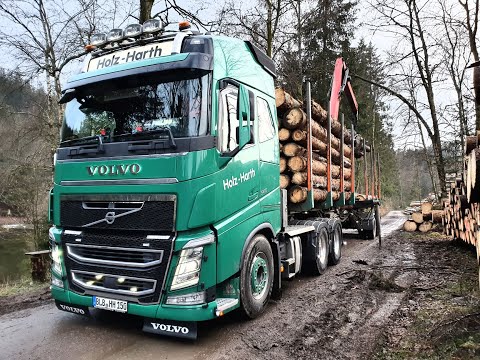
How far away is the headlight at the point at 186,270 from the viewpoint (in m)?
3.61

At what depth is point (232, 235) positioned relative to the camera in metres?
4.09

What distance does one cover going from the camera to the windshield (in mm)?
3848

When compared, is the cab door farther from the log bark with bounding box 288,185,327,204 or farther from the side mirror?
the log bark with bounding box 288,185,327,204

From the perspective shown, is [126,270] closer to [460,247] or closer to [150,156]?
[150,156]

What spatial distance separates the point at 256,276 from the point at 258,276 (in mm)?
105

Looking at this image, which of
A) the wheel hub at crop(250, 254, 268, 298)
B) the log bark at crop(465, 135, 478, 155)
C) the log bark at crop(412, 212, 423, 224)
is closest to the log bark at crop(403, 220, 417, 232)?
the log bark at crop(412, 212, 423, 224)

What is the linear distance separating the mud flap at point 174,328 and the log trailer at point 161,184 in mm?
11

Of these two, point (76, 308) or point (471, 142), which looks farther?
point (471, 142)

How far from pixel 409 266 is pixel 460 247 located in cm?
307

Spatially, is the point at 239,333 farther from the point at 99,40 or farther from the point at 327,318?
the point at 99,40

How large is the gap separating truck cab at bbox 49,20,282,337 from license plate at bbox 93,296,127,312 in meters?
0.01

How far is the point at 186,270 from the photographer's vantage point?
362 cm

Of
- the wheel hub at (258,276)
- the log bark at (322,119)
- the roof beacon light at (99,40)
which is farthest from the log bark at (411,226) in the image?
the roof beacon light at (99,40)

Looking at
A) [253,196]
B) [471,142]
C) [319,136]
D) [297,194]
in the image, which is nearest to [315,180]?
[297,194]
